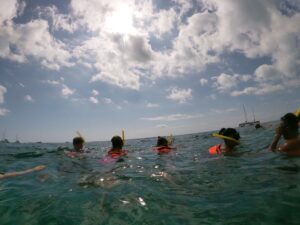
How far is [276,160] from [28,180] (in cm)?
724

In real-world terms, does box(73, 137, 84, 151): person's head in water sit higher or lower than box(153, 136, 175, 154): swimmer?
higher

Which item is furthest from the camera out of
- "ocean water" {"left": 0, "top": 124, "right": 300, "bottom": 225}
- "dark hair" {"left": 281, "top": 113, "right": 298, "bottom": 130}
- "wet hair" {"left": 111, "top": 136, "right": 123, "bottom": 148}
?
"wet hair" {"left": 111, "top": 136, "right": 123, "bottom": 148}

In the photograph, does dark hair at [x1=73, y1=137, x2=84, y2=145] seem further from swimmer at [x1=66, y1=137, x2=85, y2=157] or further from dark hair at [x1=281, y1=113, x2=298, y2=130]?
dark hair at [x1=281, y1=113, x2=298, y2=130]

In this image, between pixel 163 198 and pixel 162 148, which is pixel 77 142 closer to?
pixel 162 148

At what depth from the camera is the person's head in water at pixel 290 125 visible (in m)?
6.37

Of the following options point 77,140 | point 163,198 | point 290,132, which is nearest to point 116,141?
point 77,140

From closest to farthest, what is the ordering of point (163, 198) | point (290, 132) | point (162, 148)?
point (163, 198), point (290, 132), point (162, 148)

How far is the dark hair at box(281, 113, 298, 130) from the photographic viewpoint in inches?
250

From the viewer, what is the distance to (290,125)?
6438 mm

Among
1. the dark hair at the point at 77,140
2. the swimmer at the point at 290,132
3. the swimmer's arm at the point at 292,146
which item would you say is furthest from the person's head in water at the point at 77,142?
the swimmer's arm at the point at 292,146

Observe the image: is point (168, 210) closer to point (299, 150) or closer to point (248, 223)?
point (248, 223)

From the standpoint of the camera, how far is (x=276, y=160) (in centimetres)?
662

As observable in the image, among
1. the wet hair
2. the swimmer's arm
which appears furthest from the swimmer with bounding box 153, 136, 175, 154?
the swimmer's arm

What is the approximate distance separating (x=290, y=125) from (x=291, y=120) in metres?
0.15
